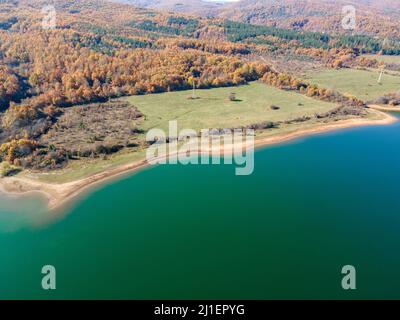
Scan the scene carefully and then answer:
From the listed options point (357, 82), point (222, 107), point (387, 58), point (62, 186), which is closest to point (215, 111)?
point (222, 107)

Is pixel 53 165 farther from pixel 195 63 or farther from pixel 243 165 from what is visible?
pixel 195 63

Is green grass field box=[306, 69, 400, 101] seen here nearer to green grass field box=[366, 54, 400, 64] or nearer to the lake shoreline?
green grass field box=[366, 54, 400, 64]

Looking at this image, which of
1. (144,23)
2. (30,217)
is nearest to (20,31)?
(144,23)

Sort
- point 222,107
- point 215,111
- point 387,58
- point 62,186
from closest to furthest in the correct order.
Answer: point 62,186
point 215,111
point 222,107
point 387,58

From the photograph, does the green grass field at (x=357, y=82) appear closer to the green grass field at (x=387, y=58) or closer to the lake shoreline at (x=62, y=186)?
the green grass field at (x=387, y=58)

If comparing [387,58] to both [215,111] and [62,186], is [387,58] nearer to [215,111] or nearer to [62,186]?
[215,111]

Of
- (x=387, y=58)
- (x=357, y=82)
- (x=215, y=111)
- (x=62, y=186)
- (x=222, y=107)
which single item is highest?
(x=387, y=58)
